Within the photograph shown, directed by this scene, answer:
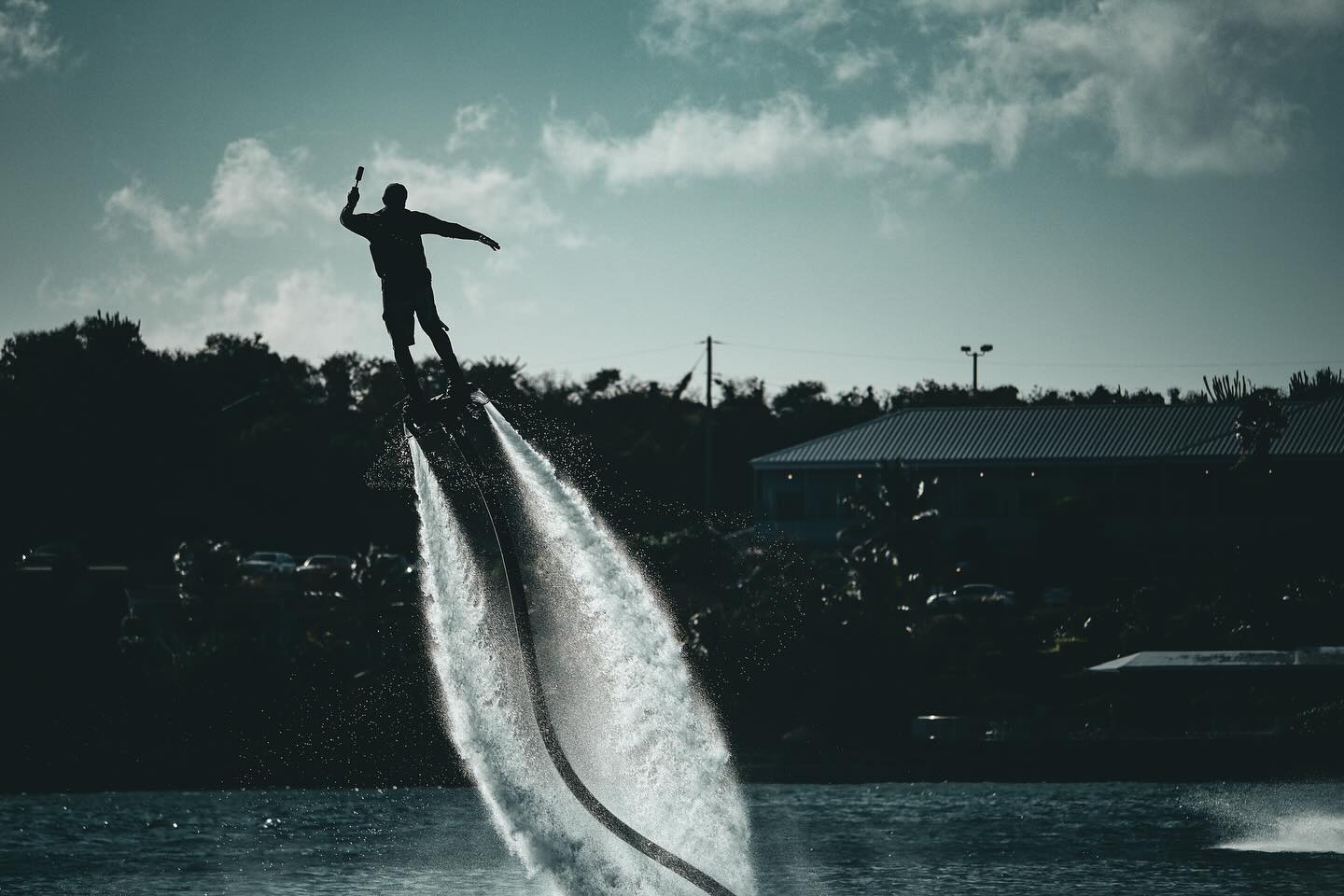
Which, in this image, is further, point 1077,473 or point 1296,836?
point 1077,473

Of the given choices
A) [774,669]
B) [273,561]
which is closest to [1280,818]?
[774,669]

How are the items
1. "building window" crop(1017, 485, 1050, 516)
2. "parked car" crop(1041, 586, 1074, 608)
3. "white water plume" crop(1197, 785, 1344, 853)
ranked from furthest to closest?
"building window" crop(1017, 485, 1050, 516), "parked car" crop(1041, 586, 1074, 608), "white water plume" crop(1197, 785, 1344, 853)

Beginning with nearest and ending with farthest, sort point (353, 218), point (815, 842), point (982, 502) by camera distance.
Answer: point (353, 218), point (815, 842), point (982, 502)

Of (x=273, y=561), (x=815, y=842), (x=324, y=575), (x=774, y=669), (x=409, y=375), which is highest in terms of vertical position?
(x=409, y=375)

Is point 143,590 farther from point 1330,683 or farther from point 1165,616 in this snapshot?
point 1330,683

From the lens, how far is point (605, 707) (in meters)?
26.9

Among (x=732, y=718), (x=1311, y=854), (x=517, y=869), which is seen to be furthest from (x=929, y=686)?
(x=517, y=869)

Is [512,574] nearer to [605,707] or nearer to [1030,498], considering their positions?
[605,707]

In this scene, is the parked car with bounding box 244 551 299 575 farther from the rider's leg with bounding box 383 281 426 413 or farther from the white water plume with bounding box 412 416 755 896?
the rider's leg with bounding box 383 281 426 413

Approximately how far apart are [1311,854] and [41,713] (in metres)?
49.1

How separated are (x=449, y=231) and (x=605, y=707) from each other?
442 inches

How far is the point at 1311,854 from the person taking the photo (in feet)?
164

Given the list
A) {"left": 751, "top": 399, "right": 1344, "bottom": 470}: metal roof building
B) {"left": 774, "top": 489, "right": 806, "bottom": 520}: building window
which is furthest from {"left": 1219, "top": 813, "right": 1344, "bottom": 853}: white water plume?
{"left": 774, "top": 489, "right": 806, "bottom": 520}: building window

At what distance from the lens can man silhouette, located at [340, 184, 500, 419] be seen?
1762 cm
